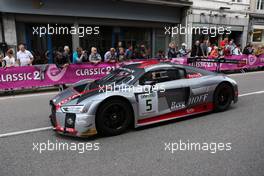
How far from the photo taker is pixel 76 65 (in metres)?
9.93

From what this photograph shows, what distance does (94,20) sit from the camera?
15.4 metres

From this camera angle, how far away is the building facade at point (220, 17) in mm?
19281

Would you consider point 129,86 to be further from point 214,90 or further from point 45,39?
point 45,39

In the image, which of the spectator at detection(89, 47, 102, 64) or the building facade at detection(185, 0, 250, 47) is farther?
the building facade at detection(185, 0, 250, 47)

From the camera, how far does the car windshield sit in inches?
196

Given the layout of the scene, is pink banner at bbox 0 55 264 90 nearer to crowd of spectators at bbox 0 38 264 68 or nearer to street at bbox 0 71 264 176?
crowd of spectators at bbox 0 38 264 68

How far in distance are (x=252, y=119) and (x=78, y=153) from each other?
3823 millimetres

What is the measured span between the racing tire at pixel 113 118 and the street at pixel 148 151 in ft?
0.48

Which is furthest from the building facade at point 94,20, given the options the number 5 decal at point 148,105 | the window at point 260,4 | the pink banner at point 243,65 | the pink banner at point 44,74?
the number 5 decal at point 148,105

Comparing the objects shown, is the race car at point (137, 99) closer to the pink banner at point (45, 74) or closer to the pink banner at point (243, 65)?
the pink banner at point (45, 74)

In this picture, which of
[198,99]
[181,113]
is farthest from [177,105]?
[198,99]

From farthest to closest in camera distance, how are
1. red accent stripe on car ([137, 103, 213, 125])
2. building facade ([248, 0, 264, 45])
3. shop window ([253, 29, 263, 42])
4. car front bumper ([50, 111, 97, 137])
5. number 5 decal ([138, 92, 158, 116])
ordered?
shop window ([253, 29, 263, 42])
building facade ([248, 0, 264, 45])
red accent stripe on car ([137, 103, 213, 125])
number 5 decal ([138, 92, 158, 116])
car front bumper ([50, 111, 97, 137])

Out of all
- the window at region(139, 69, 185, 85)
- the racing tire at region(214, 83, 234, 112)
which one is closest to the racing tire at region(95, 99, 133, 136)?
the window at region(139, 69, 185, 85)

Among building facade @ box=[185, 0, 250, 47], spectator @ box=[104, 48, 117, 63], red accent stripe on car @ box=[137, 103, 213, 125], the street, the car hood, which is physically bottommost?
the street
